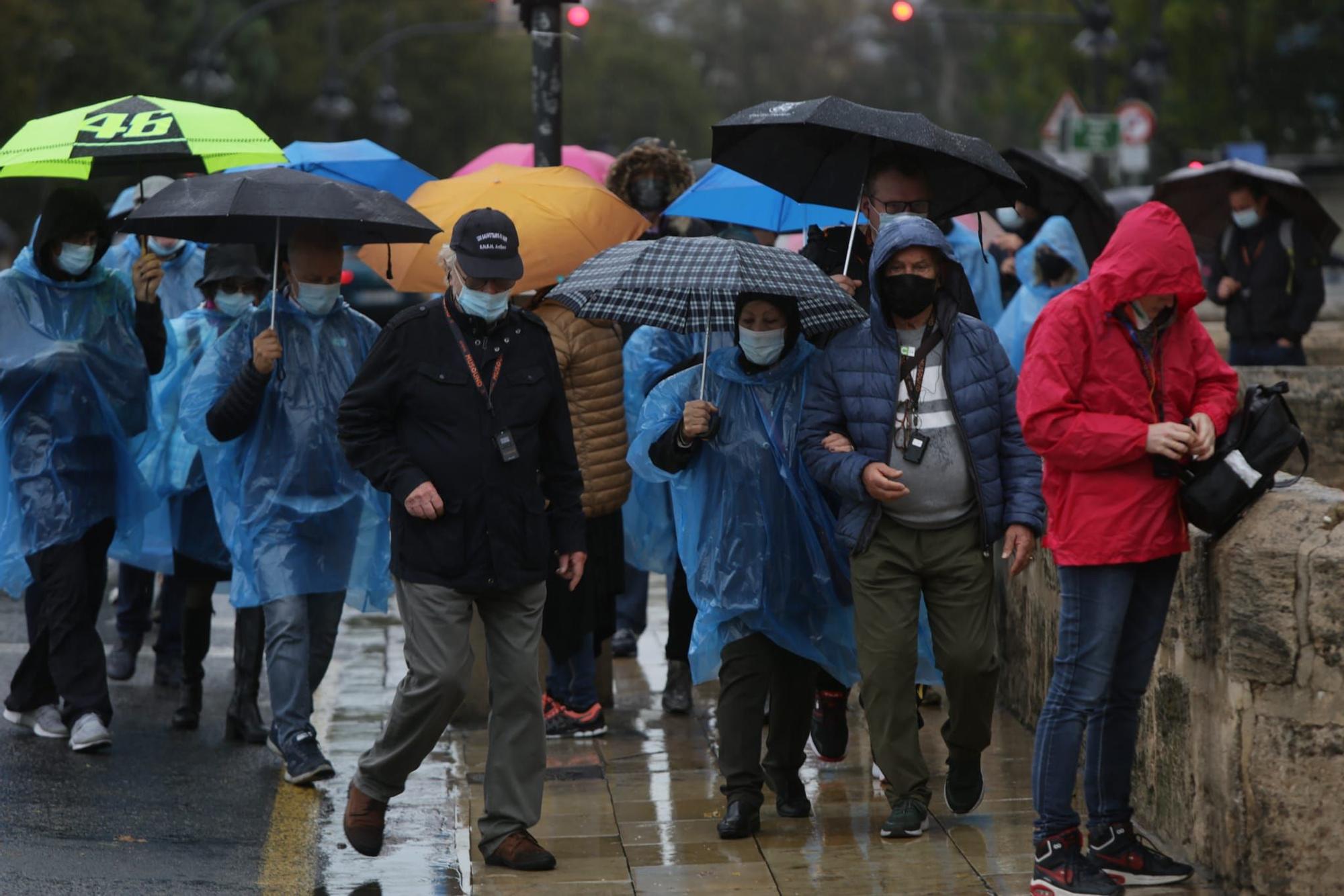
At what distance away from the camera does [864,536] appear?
5816 millimetres

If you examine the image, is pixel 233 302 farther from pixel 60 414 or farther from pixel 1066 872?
pixel 1066 872

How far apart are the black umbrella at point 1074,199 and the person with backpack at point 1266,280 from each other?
199 cm

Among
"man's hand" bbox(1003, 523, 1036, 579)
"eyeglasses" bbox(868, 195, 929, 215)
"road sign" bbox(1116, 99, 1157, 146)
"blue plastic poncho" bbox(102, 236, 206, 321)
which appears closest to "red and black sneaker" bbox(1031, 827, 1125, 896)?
"man's hand" bbox(1003, 523, 1036, 579)

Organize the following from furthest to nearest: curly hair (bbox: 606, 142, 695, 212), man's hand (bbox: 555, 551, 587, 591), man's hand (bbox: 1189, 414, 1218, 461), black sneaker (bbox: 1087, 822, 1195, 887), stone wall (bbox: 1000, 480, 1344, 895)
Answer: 1. curly hair (bbox: 606, 142, 695, 212)
2. man's hand (bbox: 555, 551, 587, 591)
3. black sneaker (bbox: 1087, 822, 1195, 887)
4. man's hand (bbox: 1189, 414, 1218, 461)
5. stone wall (bbox: 1000, 480, 1344, 895)

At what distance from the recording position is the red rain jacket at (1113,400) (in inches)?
203

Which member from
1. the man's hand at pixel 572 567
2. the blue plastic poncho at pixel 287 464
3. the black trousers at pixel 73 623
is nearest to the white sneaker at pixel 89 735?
the black trousers at pixel 73 623

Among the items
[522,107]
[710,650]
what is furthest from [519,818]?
[522,107]

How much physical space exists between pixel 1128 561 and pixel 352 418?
88.7 inches

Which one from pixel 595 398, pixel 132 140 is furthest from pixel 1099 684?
pixel 132 140

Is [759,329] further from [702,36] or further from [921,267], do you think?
[702,36]

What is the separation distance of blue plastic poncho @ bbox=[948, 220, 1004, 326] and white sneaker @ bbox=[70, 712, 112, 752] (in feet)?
14.9

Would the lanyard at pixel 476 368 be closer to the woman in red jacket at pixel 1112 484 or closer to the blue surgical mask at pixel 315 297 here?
the blue surgical mask at pixel 315 297

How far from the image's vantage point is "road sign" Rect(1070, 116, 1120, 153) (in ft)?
81.0

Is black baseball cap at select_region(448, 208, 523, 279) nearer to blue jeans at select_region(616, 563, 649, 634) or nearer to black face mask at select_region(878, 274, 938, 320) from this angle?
black face mask at select_region(878, 274, 938, 320)
